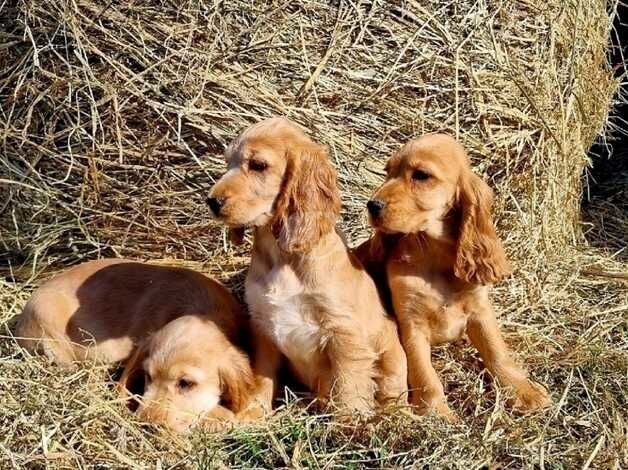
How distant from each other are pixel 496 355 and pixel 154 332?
1475 millimetres

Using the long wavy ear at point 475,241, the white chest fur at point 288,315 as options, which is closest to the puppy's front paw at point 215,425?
the white chest fur at point 288,315

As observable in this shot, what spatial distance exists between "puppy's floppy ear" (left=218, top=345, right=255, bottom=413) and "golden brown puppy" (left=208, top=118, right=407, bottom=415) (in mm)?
62

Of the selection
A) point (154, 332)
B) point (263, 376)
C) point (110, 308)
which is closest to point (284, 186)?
point (263, 376)

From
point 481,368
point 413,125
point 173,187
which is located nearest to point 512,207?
point 413,125

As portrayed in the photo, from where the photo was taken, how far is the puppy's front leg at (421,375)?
3836 millimetres

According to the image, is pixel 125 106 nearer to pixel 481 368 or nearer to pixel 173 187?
pixel 173 187

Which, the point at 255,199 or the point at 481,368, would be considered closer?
the point at 255,199

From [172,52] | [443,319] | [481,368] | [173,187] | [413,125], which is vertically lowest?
[481,368]

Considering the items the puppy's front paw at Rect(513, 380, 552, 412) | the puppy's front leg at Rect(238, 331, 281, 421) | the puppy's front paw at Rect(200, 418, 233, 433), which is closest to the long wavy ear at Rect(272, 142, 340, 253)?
the puppy's front leg at Rect(238, 331, 281, 421)

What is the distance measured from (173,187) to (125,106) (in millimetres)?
457

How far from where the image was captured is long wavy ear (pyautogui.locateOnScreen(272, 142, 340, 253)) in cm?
373

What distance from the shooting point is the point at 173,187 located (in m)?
4.71

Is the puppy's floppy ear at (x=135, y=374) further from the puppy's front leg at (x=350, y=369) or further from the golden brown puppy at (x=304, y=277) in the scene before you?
the puppy's front leg at (x=350, y=369)

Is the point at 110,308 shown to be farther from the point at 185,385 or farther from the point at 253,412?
the point at 253,412
